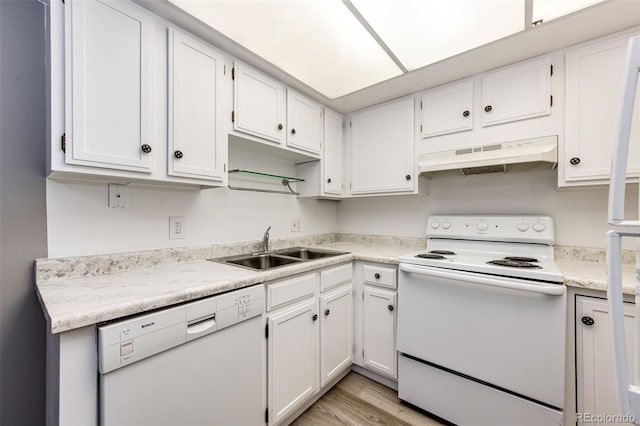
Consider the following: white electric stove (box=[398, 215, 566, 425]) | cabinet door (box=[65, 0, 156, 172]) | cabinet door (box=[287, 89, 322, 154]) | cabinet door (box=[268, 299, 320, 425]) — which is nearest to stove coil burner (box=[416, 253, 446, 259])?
white electric stove (box=[398, 215, 566, 425])

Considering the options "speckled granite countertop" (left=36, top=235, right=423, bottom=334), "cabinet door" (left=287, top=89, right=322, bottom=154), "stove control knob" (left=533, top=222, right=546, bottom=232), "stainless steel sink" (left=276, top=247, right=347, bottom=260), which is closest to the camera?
"speckled granite countertop" (left=36, top=235, right=423, bottom=334)

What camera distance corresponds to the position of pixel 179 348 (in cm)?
100

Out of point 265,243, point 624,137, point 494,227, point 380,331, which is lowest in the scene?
point 380,331

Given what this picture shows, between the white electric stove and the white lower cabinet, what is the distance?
0.41 metres

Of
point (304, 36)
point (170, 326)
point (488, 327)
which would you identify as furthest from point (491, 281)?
point (304, 36)

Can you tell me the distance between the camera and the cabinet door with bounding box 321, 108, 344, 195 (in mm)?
2320

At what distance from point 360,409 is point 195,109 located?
82.2 inches

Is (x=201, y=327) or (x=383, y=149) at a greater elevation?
(x=383, y=149)

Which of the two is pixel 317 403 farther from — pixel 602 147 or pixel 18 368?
pixel 602 147

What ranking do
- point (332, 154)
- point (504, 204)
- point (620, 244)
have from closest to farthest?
1. point (620, 244)
2. point (504, 204)
3. point (332, 154)

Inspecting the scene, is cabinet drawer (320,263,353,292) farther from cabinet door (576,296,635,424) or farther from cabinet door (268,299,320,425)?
cabinet door (576,296,635,424)

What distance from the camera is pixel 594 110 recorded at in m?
1.46

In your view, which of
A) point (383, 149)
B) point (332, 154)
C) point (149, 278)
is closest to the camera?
point (149, 278)

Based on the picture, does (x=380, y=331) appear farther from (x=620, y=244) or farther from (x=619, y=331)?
(x=620, y=244)
